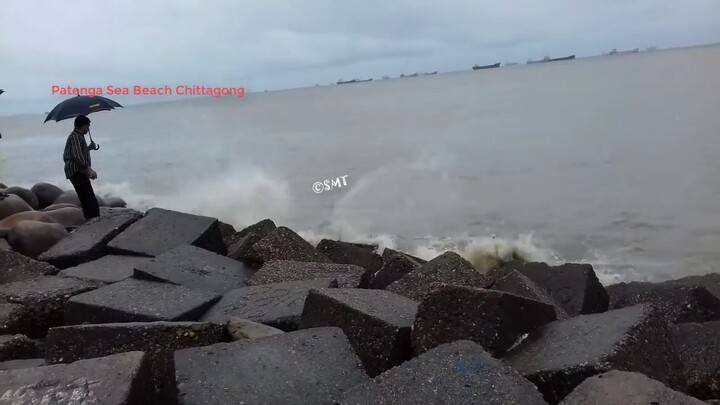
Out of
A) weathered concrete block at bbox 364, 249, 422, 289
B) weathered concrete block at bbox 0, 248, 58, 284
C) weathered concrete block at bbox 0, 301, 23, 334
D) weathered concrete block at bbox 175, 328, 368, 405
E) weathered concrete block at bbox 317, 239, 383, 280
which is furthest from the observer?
weathered concrete block at bbox 317, 239, 383, 280

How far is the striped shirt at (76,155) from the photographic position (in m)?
7.64

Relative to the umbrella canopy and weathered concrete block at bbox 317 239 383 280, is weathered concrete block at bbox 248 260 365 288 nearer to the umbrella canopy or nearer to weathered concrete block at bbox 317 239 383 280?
weathered concrete block at bbox 317 239 383 280

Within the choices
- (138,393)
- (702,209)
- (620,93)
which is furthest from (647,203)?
(620,93)

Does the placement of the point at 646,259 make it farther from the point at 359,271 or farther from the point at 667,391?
the point at 667,391

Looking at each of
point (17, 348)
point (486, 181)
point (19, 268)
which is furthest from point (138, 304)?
point (486, 181)

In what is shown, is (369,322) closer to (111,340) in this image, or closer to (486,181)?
(111,340)

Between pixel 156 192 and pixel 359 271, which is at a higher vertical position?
pixel 359 271

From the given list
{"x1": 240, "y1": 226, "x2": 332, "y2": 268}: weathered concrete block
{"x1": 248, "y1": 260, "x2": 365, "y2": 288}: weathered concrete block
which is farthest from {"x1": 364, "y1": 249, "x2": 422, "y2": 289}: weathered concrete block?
{"x1": 240, "y1": 226, "x2": 332, "y2": 268}: weathered concrete block

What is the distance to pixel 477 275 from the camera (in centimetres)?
515

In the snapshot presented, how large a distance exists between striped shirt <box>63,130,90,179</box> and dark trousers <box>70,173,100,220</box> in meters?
0.07

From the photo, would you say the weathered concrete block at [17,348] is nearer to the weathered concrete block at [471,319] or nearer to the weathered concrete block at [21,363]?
the weathered concrete block at [21,363]

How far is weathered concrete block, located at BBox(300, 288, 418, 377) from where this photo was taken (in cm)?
328

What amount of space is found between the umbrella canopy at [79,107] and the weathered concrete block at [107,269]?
295cm

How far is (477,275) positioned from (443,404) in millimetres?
2773
